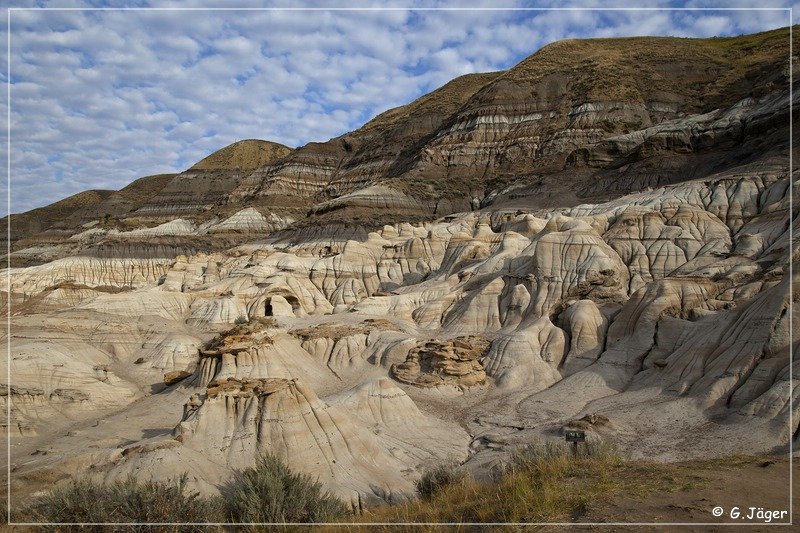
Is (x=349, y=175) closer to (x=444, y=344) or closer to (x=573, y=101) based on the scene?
(x=573, y=101)

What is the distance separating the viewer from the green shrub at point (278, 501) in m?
8.23

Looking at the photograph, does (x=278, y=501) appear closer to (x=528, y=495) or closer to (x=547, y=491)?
(x=528, y=495)

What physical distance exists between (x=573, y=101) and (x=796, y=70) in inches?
1055

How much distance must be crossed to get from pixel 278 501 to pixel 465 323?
21.4 meters

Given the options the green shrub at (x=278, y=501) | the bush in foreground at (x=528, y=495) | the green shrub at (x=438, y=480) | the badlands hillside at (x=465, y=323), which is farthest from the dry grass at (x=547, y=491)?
the badlands hillside at (x=465, y=323)

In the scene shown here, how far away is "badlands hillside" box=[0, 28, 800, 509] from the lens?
13.9m

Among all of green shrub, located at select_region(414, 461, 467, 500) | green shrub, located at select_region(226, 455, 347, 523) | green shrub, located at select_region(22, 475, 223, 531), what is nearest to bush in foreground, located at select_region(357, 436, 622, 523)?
green shrub, located at select_region(414, 461, 467, 500)

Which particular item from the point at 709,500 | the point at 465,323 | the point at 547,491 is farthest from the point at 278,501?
the point at 465,323

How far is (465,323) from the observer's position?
29.3m

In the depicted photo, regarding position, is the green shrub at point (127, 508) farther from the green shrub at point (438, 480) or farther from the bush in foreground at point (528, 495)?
the green shrub at point (438, 480)

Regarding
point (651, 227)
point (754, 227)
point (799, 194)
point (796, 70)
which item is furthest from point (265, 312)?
point (796, 70)

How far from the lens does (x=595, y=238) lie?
31672 mm

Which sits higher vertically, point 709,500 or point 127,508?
point 709,500

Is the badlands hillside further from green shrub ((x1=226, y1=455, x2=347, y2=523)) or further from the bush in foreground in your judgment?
the bush in foreground
